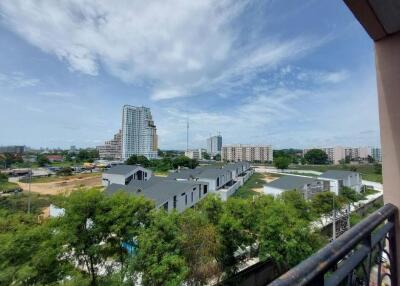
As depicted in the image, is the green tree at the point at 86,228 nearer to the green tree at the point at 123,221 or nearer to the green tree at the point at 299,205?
the green tree at the point at 123,221

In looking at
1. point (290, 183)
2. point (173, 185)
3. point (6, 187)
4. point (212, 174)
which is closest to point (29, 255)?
point (173, 185)

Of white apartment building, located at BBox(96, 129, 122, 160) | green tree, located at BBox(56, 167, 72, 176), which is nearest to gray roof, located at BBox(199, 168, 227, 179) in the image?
green tree, located at BBox(56, 167, 72, 176)

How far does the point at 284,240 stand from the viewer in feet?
23.9

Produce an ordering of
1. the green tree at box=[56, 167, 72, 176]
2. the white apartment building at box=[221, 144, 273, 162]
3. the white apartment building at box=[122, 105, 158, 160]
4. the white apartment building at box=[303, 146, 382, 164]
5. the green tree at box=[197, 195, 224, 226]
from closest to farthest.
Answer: the green tree at box=[197, 195, 224, 226]
the green tree at box=[56, 167, 72, 176]
the white apartment building at box=[122, 105, 158, 160]
the white apartment building at box=[303, 146, 382, 164]
the white apartment building at box=[221, 144, 273, 162]

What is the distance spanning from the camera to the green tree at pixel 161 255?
5586 millimetres

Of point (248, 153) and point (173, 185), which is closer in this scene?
point (173, 185)

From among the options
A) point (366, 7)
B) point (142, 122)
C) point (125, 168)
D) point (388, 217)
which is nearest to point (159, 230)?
point (388, 217)

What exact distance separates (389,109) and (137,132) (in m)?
66.9

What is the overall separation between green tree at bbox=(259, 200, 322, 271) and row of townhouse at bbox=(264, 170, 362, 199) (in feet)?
31.6

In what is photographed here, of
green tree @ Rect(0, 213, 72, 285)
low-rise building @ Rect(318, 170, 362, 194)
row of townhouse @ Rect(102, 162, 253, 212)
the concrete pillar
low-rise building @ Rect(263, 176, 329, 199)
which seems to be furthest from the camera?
low-rise building @ Rect(318, 170, 362, 194)

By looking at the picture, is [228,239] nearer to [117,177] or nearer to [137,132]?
[117,177]

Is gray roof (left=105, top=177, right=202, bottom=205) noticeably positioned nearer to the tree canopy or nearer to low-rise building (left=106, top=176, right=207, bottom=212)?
low-rise building (left=106, top=176, right=207, bottom=212)

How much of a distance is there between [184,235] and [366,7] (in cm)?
623

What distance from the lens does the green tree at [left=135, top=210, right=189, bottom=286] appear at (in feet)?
18.3
